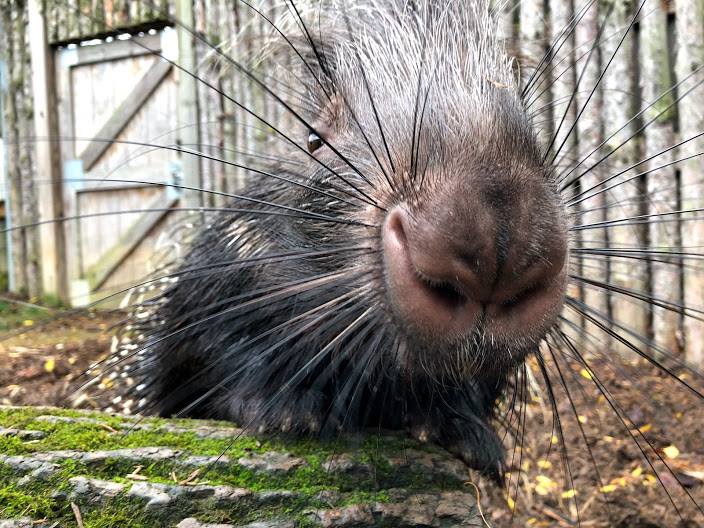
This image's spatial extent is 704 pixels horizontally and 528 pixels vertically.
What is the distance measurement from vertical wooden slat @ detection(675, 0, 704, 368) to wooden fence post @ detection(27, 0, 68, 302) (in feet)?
19.5

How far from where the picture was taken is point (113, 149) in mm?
6859

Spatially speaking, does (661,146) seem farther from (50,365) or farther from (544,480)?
(50,365)

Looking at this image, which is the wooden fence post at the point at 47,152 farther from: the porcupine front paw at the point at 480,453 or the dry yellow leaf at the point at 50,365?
the porcupine front paw at the point at 480,453

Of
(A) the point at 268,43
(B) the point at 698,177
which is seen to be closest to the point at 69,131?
(A) the point at 268,43

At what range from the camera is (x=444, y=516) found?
151cm

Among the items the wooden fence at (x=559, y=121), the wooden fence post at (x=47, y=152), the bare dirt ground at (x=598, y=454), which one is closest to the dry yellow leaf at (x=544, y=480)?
the bare dirt ground at (x=598, y=454)

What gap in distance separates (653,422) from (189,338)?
2205 mm

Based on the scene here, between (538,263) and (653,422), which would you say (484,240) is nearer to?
(538,263)

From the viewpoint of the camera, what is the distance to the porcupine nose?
1.13 meters

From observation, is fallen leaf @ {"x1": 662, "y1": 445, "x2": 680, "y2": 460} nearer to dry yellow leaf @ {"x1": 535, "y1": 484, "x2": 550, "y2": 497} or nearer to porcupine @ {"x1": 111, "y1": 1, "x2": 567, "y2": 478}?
dry yellow leaf @ {"x1": 535, "y1": 484, "x2": 550, "y2": 497}

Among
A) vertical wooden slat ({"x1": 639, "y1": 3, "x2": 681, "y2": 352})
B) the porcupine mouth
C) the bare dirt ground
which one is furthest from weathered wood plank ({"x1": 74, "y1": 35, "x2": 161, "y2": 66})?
the porcupine mouth

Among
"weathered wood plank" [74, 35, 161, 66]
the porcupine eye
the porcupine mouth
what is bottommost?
the porcupine mouth

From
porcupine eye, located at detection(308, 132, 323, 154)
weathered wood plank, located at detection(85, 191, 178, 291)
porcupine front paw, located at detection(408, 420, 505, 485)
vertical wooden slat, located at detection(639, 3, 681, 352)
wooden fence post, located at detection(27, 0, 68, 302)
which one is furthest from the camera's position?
wooden fence post, located at detection(27, 0, 68, 302)

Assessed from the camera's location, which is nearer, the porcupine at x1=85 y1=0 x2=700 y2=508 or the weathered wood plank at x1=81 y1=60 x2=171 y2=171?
the porcupine at x1=85 y1=0 x2=700 y2=508
